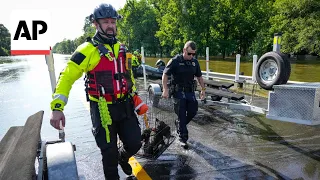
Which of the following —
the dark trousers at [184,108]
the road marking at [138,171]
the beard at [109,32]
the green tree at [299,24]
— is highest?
the green tree at [299,24]

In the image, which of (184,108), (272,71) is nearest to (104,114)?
(184,108)

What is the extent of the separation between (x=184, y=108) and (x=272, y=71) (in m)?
2.05

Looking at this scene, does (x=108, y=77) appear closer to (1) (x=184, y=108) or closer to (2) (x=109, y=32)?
(2) (x=109, y=32)

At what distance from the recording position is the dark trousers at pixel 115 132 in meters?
3.09

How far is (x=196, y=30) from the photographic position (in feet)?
140

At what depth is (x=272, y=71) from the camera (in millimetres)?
5562

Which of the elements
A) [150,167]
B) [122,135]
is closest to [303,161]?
[150,167]

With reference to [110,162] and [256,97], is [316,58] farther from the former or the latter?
[110,162]

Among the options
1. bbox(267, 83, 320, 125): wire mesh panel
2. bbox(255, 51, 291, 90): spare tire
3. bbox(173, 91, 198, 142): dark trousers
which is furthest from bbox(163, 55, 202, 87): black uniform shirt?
bbox(255, 51, 291, 90): spare tire

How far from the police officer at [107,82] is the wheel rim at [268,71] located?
11.1 ft

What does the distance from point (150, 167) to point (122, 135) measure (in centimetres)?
95

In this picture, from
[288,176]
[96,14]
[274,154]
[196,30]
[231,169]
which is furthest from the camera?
[196,30]

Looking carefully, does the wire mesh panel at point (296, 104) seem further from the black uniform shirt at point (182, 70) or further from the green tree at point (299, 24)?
the green tree at point (299, 24)

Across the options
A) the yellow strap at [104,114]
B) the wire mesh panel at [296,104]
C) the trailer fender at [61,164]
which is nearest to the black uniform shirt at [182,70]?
the wire mesh panel at [296,104]
